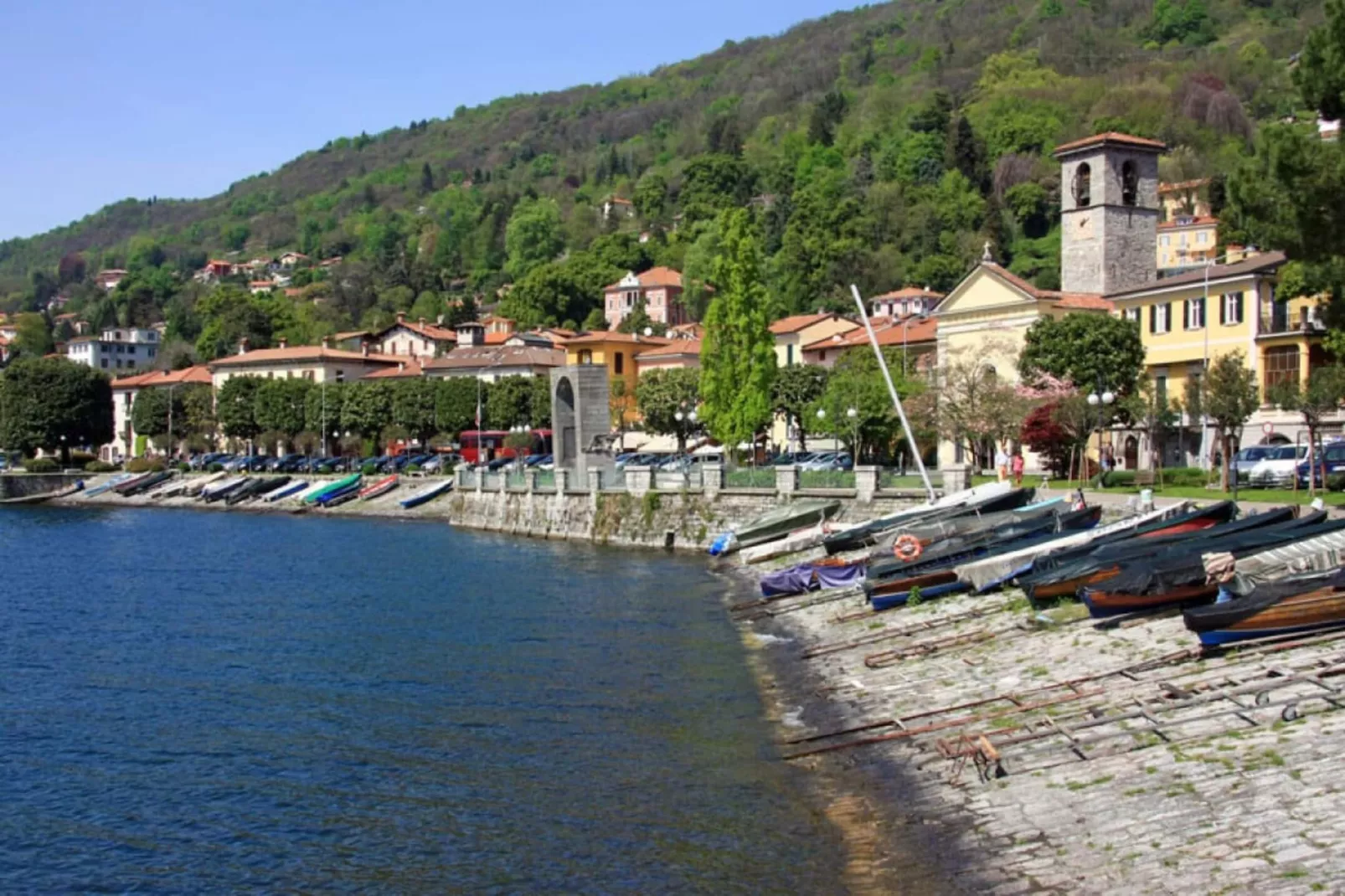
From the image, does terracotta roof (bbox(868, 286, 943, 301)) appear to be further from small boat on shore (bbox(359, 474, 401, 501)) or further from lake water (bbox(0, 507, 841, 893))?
lake water (bbox(0, 507, 841, 893))

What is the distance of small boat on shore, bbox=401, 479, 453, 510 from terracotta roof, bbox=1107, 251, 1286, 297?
37995mm

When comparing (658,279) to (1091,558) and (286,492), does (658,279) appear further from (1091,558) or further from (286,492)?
(1091,558)

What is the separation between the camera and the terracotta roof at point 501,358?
104188 mm

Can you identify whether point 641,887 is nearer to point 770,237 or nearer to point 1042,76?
point 770,237

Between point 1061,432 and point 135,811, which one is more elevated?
point 1061,432

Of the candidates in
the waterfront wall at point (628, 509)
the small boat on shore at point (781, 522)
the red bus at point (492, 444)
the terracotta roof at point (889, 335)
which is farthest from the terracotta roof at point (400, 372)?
the small boat on shore at point (781, 522)

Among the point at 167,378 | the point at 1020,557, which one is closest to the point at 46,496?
the point at 167,378

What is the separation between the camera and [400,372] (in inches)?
4488

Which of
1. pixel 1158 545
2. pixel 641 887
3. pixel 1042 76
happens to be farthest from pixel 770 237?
pixel 641 887

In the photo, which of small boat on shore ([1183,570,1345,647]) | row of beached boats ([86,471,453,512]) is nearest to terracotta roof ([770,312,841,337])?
row of beached boats ([86,471,453,512])

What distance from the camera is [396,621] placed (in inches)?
1492

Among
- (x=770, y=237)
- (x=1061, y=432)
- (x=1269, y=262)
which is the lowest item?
(x=1061, y=432)

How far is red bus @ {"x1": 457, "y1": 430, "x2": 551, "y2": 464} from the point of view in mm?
94312

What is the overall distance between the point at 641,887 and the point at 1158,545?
51.6 feet
